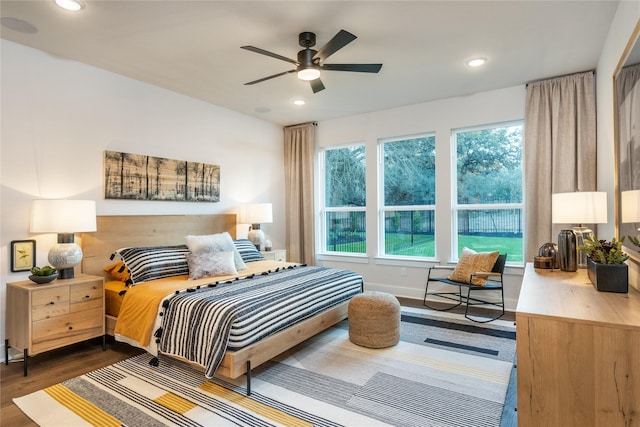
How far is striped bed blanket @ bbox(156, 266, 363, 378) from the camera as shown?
2.35 m

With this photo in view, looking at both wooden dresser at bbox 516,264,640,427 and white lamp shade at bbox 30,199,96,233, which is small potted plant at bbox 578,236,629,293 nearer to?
wooden dresser at bbox 516,264,640,427

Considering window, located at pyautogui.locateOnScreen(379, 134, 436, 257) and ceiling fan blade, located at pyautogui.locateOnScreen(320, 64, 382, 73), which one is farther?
window, located at pyautogui.locateOnScreen(379, 134, 436, 257)

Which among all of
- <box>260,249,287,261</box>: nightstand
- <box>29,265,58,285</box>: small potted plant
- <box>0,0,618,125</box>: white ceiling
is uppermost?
<box>0,0,618,125</box>: white ceiling

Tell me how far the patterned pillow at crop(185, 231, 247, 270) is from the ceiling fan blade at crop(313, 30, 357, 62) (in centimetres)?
218

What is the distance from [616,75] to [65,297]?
4578 millimetres

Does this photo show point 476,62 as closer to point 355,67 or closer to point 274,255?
point 355,67

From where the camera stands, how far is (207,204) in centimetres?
471

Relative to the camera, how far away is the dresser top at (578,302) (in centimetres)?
146

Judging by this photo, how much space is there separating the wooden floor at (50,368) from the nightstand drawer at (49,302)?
17.0 inches

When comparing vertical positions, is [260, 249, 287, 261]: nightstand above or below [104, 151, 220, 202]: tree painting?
below

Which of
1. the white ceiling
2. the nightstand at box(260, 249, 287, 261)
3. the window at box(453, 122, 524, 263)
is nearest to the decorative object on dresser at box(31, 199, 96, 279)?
the white ceiling

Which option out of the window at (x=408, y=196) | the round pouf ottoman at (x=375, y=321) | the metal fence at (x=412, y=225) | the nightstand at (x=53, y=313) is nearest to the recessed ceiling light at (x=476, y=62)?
the window at (x=408, y=196)

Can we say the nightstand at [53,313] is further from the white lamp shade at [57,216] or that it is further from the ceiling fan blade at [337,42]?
the ceiling fan blade at [337,42]

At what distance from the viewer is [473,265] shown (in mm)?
4184
